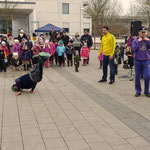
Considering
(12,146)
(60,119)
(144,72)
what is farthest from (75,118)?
(144,72)

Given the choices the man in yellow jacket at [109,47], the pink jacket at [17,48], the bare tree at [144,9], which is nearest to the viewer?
the man in yellow jacket at [109,47]

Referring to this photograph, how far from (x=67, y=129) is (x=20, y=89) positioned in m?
3.05

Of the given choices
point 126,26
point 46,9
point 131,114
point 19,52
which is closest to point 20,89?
point 131,114

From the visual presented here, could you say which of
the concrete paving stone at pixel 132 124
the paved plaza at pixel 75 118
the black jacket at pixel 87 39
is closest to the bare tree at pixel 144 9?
the black jacket at pixel 87 39

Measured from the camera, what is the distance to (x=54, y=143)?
3920mm

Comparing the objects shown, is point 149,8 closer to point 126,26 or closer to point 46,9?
point 46,9

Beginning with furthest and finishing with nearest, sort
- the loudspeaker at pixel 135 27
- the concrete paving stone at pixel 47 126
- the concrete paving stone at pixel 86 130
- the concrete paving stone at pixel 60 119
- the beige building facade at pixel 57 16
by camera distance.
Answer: the beige building facade at pixel 57 16 < the loudspeaker at pixel 135 27 < the concrete paving stone at pixel 60 119 < the concrete paving stone at pixel 47 126 < the concrete paving stone at pixel 86 130

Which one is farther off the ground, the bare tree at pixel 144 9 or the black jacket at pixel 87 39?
the bare tree at pixel 144 9

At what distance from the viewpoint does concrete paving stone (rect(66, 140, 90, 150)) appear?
3.77 m

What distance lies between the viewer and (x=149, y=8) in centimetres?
2597

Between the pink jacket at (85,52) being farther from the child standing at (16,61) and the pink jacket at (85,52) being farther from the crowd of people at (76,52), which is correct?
the child standing at (16,61)

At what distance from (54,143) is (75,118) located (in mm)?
1260

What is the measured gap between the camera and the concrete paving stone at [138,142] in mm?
3900

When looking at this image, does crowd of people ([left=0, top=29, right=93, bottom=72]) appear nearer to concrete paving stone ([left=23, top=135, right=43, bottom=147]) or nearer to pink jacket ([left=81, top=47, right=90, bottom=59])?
pink jacket ([left=81, top=47, right=90, bottom=59])
